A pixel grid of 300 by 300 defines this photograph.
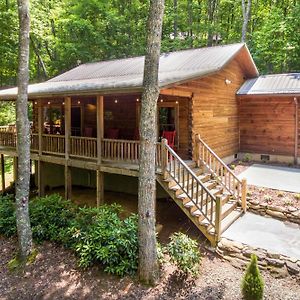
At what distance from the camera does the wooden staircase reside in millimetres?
7547

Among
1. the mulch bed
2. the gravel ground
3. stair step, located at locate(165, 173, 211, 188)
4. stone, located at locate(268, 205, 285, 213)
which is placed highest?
stair step, located at locate(165, 173, 211, 188)

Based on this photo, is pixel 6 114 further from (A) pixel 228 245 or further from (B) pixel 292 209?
(B) pixel 292 209

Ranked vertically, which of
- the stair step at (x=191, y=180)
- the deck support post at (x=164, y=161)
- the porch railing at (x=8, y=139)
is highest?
the porch railing at (x=8, y=139)

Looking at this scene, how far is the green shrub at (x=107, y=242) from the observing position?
6824 millimetres

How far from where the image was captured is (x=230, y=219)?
8430mm

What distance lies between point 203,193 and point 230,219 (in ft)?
3.43

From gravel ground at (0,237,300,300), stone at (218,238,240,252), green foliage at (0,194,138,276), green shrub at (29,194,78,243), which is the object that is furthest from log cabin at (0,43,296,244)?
green foliage at (0,194,138,276)

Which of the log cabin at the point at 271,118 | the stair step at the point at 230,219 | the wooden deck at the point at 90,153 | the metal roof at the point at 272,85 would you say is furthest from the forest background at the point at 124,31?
the stair step at the point at 230,219

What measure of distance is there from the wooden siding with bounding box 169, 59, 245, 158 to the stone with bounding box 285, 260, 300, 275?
530cm

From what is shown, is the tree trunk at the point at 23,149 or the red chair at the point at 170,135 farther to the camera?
the red chair at the point at 170,135

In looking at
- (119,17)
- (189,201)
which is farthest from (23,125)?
(119,17)

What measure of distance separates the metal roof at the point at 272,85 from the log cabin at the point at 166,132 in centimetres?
48

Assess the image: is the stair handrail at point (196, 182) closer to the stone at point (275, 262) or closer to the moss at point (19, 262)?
the stone at point (275, 262)

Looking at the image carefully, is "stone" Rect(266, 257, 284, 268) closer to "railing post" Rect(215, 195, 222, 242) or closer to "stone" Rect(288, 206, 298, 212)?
"railing post" Rect(215, 195, 222, 242)
